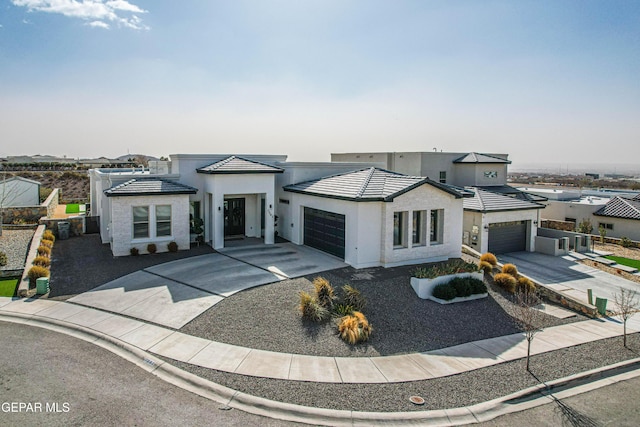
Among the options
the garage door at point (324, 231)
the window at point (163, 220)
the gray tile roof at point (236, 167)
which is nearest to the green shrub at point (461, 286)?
the garage door at point (324, 231)

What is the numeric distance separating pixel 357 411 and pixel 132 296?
33.3ft

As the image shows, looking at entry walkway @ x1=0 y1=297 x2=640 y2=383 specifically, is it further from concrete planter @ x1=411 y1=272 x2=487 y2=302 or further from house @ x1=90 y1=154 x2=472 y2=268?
house @ x1=90 y1=154 x2=472 y2=268

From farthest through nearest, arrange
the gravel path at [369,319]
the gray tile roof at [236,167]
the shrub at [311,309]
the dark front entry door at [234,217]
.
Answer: the dark front entry door at [234,217]
the gray tile roof at [236,167]
the shrub at [311,309]
the gravel path at [369,319]

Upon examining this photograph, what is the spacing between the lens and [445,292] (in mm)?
16656

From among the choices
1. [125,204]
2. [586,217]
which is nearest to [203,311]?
[125,204]

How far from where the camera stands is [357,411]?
9438 millimetres

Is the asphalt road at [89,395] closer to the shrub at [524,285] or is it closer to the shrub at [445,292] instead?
the shrub at [445,292]

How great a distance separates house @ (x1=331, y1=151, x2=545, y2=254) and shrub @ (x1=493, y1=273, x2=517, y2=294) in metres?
3.80

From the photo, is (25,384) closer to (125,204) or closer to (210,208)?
(125,204)

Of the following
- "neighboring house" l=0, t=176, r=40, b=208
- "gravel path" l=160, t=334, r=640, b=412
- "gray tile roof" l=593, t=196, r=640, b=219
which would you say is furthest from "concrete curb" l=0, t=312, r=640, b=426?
"gray tile roof" l=593, t=196, r=640, b=219

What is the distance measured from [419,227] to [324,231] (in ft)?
15.9

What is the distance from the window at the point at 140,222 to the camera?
21969 millimetres

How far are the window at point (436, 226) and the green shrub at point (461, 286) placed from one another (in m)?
4.28

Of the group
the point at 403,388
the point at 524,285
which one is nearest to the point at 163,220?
the point at 403,388
